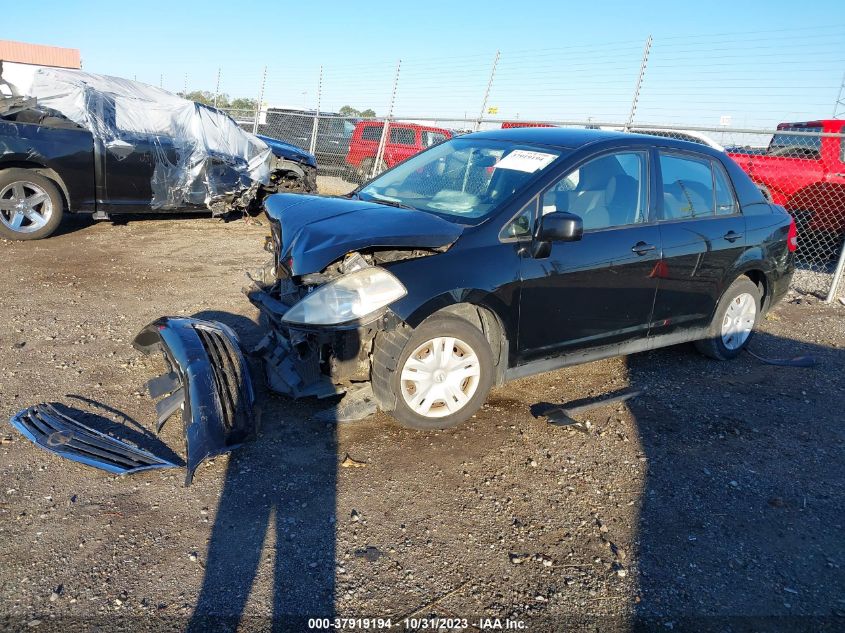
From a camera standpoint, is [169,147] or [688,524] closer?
[688,524]

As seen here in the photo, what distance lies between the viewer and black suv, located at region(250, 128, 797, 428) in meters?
3.53

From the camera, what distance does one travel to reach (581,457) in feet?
12.2

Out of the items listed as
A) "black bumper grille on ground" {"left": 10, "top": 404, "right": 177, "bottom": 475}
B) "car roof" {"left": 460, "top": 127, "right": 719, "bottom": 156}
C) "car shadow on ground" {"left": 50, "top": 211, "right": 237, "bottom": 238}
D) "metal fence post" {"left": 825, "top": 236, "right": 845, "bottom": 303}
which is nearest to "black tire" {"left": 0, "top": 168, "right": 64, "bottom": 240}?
"car shadow on ground" {"left": 50, "top": 211, "right": 237, "bottom": 238}

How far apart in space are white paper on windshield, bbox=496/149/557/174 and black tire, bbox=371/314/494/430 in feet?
3.74

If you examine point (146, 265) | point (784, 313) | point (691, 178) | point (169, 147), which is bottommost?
point (146, 265)

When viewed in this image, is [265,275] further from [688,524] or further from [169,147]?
[169,147]

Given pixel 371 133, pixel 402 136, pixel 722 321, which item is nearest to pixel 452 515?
pixel 722 321

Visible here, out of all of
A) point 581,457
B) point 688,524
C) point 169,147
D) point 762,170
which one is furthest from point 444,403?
point 762,170

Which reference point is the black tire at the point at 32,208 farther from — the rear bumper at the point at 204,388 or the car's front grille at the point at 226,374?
the car's front grille at the point at 226,374

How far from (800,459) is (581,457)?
1.38 meters

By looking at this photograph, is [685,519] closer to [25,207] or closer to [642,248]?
[642,248]

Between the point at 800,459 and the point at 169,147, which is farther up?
the point at 169,147

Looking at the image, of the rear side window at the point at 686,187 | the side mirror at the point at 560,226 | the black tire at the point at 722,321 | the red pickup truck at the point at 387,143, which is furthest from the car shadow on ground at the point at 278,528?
the red pickup truck at the point at 387,143

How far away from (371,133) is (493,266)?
1044 centimetres
